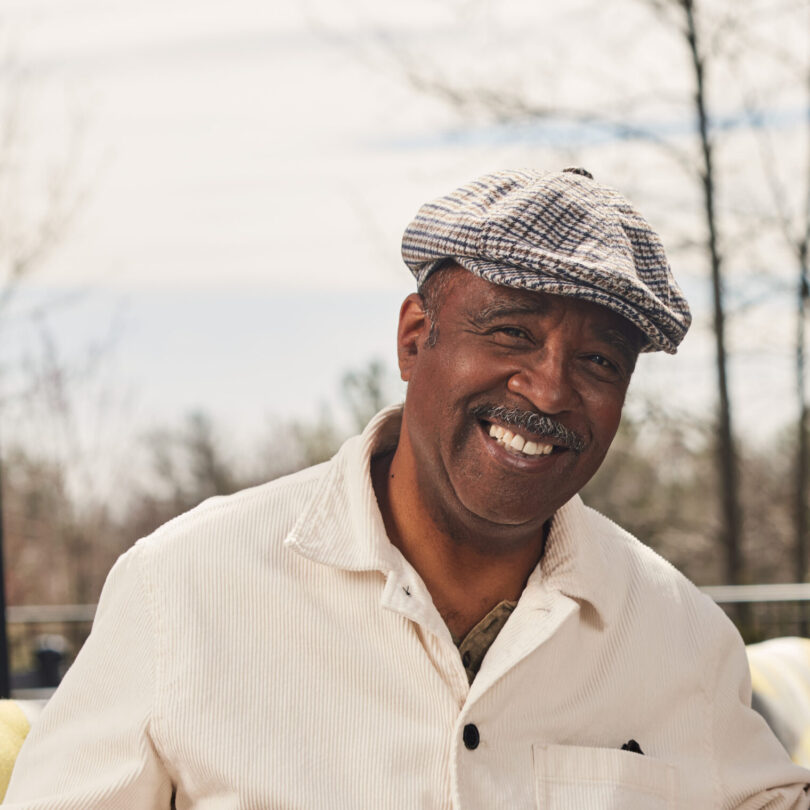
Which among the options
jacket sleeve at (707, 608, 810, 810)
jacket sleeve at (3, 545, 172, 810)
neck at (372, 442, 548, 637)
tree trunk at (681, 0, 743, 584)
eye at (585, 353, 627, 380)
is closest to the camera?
jacket sleeve at (3, 545, 172, 810)

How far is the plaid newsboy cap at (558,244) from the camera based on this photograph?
1.57 meters

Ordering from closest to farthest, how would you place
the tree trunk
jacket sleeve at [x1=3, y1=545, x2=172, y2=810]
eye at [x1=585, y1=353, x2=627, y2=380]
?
jacket sleeve at [x1=3, y1=545, x2=172, y2=810] < eye at [x1=585, y1=353, x2=627, y2=380] < the tree trunk

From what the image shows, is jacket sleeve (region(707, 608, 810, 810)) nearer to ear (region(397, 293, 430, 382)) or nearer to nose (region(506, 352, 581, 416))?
nose (region(506, 352, 581, 416))

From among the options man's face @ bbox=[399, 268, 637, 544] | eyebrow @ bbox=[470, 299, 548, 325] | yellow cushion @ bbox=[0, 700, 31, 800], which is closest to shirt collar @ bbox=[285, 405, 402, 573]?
man's face @ bbox=[399, 268, 637, 544]

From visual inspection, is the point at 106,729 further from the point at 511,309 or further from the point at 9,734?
the point at 511,309

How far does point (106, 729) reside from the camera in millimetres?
1574

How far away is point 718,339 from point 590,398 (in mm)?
5712

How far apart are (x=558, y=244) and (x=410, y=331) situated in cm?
31

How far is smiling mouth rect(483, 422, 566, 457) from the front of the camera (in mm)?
1623

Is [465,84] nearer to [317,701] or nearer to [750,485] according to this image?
[750,485]

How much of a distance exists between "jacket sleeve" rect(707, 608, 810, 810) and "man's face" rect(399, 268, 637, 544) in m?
0.54

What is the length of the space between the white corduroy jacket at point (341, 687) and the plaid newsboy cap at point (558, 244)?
0.40 m

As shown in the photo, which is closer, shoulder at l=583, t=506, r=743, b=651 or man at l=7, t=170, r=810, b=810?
man at l=7, t=170, r=810, b=810

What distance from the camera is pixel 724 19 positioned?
7.15 meters
